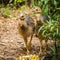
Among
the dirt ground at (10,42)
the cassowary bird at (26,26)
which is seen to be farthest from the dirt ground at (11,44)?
the cassowary bird at (26,26)

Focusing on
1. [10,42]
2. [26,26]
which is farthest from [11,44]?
[26,26]

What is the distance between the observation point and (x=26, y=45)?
6867mm

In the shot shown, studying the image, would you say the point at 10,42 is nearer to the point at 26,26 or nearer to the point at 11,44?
the point at 11,44

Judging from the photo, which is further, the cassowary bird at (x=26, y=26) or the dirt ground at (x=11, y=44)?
the dirt ground at (x=11, y=44)

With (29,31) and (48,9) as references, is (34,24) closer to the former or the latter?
(29,31)

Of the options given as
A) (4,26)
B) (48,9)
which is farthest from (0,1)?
(48,9)

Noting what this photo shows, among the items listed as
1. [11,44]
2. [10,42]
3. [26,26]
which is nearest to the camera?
[26,26]

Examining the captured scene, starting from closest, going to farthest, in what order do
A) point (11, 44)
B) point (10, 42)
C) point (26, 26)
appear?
1. point (26, 26)
2. point (11, 44)
3. point (10, 42)

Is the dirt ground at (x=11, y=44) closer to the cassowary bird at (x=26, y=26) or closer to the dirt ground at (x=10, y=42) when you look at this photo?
the dirt ground at (x=10, y=42)

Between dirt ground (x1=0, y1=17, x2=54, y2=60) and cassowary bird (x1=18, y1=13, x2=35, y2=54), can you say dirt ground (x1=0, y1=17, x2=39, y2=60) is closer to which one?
Result: dirt ground (x1=0, y1=17, x2=54, y2=60)

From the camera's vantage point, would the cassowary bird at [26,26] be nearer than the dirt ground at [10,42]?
Yes

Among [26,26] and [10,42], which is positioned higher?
[26,26]

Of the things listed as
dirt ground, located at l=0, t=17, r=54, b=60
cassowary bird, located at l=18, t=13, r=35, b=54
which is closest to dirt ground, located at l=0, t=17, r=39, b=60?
dirt ground, located at l=0, t=17, r=54, b=60

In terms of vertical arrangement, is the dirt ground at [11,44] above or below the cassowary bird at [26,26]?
below
